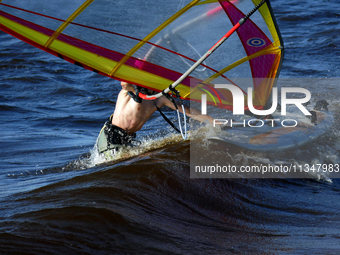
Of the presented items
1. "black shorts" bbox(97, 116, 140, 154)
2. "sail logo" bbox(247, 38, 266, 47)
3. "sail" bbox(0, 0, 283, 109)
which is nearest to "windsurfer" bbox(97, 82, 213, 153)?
"black shorts" bbox(97, 116, 140, 154)

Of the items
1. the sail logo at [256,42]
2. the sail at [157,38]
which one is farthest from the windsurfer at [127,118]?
the sail logo at [256,42]

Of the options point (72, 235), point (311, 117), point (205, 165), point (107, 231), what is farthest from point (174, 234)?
point (311, 117)

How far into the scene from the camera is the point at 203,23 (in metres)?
4.17

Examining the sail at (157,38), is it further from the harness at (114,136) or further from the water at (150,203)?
the water at (150,203)

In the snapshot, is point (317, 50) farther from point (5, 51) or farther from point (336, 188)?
point (5, 51)

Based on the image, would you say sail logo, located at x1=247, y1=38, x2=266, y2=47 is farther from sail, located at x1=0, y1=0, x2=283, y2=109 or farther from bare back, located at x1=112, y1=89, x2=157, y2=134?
bare back, located at x1=112, y1=89, x2=157, y2=134

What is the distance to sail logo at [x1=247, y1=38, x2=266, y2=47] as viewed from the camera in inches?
174

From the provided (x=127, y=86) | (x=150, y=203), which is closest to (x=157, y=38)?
(x=127, y=86)

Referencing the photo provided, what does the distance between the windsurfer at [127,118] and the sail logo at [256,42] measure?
3.66 feet

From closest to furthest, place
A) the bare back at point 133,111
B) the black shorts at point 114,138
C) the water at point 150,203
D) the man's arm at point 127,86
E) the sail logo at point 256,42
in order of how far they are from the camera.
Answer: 1. the water at point 150,203
2. the man's arm at point 127,86
3. the bare back at point 133,111
4. the black shorts at point 114,138
5. the sail logo at point 256,42

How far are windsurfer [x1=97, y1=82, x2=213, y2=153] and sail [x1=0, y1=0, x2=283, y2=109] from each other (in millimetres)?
232

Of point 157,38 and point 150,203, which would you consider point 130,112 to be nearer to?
point 157,38

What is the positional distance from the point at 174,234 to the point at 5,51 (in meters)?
11.5

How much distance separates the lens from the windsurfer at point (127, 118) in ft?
13.3
